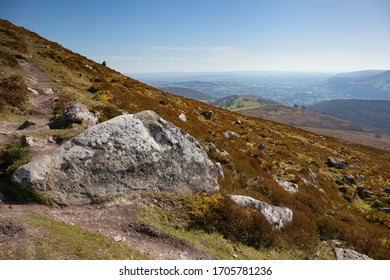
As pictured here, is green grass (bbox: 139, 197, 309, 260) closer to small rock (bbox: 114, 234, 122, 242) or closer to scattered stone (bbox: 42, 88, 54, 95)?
small rock (bbox: 114, 234, 122, 242)

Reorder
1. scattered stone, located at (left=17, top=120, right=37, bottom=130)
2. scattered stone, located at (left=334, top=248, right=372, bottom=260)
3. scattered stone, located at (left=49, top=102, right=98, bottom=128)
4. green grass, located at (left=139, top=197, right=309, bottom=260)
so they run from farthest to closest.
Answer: scattered stone, located at (left=49, top=102, right=98, bottom=128)
scattered stone, located at (left=17, top=120, right=37, bottom=130)
scattered stone, located at (left=334, top=248, right=372, bottom=260)
green grass, located at (left=139, top=197, right=309, bottom=260)

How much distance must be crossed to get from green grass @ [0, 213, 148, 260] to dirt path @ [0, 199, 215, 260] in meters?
0.43

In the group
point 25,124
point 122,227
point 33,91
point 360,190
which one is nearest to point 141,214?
point 122,227

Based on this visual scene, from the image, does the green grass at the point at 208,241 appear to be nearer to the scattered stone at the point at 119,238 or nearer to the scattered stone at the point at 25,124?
the scattered stone at the point at 119,238

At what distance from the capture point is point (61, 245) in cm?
805

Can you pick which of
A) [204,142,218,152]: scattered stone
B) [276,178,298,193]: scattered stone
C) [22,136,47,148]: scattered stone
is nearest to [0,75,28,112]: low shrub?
[22,136,47,148]: scattered stone

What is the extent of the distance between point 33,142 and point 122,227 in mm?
5775

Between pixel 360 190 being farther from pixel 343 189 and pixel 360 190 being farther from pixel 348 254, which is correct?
pixel 348 254

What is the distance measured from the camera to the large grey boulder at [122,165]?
34.3 ft

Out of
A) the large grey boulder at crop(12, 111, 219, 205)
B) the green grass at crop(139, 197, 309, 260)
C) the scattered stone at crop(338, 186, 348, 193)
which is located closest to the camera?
the green grass at crop(139, 197, 309, 260)

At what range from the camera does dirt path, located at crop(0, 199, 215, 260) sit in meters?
9.36

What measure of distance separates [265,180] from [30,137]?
42.2 feet
